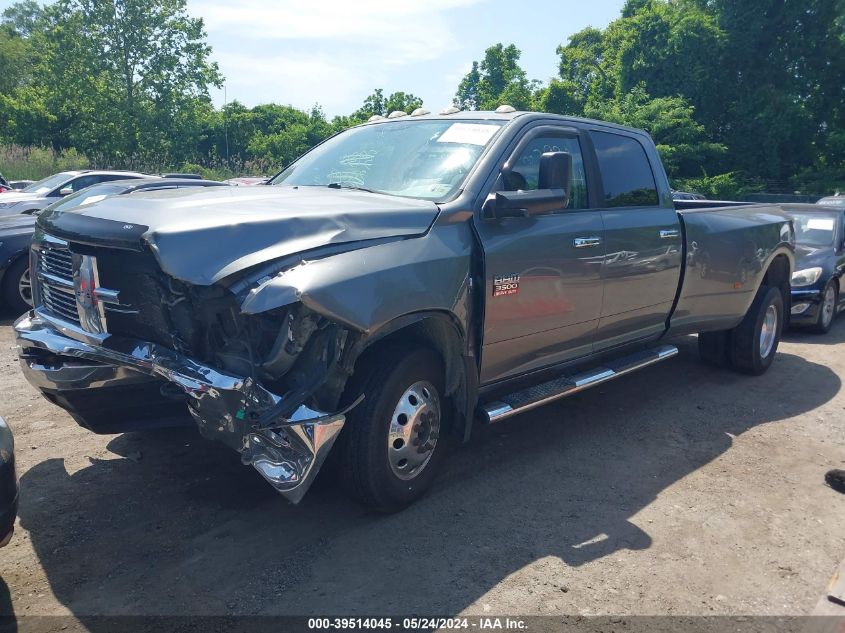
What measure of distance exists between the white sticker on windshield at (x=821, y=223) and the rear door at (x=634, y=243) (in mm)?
5708

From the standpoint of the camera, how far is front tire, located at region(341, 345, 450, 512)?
349 centimetres

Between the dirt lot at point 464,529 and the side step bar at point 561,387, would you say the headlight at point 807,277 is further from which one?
the side step bar at point 561,387

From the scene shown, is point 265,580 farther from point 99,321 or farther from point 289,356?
point 99,321

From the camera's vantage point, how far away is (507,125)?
446 centimetres

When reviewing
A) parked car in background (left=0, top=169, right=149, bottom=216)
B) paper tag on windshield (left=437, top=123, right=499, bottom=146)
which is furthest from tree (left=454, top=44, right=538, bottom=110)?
paper tag on windshield (left=437, top=123, right=499, bottom=146)

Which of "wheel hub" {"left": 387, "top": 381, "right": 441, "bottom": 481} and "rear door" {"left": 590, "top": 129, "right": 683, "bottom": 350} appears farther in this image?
"rear door" {"left": 590, "top": 129, "right": 683, "bottom": 350}

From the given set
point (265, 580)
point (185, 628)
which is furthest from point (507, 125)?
point (185, 628)

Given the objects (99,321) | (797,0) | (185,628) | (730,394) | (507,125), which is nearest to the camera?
(185,628)

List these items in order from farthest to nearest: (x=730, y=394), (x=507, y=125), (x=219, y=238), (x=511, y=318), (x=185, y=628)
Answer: (x=730, y=394) → (x=507, y=125) → (x=511, y=318) → (x=219, y=238) → (x=185, y=628)

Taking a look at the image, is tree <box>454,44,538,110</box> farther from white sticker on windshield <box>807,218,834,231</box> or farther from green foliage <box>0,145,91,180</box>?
white sticker on windshield <box>807,218,834,231</box>

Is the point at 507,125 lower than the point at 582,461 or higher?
higher

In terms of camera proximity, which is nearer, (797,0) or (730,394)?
(730,394)

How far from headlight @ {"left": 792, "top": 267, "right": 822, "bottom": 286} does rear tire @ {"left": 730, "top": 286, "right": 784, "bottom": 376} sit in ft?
7.23

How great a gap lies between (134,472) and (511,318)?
2.39 m
